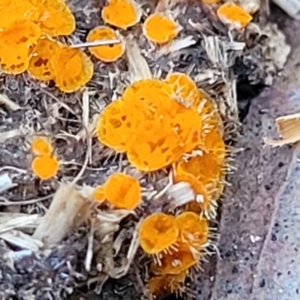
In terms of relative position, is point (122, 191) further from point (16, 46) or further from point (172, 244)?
point (16, 46)

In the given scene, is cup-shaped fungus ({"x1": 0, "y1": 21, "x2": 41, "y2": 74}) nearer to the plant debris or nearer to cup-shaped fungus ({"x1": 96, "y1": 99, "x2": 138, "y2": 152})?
the plant debris

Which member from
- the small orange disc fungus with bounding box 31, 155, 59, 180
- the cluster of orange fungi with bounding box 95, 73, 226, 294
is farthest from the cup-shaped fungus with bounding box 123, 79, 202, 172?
the small orange disc fungus with bounding box 31, 155, 59, 180

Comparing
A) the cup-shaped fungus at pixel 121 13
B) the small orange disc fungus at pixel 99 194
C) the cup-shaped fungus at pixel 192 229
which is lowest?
the cup-shaped fungus at pixel 192 229

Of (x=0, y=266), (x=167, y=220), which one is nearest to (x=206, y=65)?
(x=167, y=220)

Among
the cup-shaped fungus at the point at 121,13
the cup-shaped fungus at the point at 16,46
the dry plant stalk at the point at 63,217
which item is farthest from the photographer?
the cup-shaped fungus at the point at 121,13

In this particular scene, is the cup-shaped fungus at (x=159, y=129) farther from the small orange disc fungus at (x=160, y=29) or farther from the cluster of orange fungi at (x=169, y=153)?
the small orange disc fungus at (x=160, y=29)

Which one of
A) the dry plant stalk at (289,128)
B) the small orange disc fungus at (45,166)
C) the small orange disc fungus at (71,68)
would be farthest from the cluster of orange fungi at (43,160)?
the dry plant stalk at (289,128)
